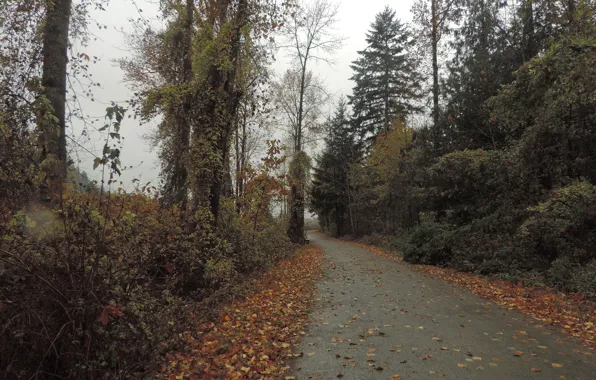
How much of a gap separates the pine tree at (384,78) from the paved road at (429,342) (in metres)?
24.3

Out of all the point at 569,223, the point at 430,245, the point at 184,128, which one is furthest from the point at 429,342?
the point at 184,128

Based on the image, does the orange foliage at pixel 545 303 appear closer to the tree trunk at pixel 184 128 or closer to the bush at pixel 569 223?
the bush at pixel 569 223

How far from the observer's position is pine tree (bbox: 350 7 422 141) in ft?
100

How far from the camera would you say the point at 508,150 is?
41.5 feet

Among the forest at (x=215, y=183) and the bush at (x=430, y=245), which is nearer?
the forest at (x=215, y=183)

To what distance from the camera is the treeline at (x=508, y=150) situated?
8.74m

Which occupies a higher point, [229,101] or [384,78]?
[384,78]

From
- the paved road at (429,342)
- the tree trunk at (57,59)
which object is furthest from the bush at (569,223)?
the tree trunk at (57,59)

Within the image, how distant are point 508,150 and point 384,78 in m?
20.6

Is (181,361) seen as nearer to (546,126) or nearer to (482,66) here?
(546,126)

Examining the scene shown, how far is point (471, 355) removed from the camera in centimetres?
475

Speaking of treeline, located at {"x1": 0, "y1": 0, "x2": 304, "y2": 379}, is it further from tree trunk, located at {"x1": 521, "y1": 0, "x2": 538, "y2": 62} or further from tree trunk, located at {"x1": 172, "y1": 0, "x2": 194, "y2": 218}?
tree trunk, located at {"x1": 521, "y1": 0, "x2": 538, "y2": 62}

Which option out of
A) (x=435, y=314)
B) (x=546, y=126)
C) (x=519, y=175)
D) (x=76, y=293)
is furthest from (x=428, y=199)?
(x=76, y=293)

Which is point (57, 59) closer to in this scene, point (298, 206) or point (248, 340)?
point (248, 340)
